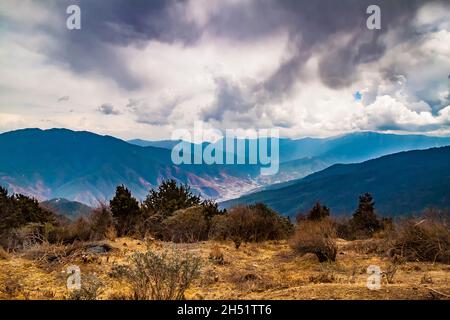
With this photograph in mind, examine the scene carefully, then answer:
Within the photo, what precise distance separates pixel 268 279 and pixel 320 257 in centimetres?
399

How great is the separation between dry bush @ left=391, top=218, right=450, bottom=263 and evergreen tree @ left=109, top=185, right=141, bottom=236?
1535 centimetres

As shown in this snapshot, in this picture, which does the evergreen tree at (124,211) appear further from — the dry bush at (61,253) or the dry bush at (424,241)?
the dry bush at (424,241)

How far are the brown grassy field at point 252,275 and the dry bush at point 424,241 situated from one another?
2.66 ft

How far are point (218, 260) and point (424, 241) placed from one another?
24.7ft

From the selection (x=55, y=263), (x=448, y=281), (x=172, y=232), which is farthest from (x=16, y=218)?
(x=448, y=281)

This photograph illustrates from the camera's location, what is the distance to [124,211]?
26.4 meters

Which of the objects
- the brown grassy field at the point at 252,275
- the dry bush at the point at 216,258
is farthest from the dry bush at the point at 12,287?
the dry bush at the point at 216,258

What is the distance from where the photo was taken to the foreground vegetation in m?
7.92

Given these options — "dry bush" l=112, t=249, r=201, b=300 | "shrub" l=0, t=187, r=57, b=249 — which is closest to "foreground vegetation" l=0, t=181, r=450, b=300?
"dry bush" l=112, t=249, r=201, b=300

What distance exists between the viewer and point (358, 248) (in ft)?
57.7

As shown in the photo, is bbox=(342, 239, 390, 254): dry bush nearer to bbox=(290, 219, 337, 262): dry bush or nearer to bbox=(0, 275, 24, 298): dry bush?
bbox=(290, 219, 337, 262): dry bush

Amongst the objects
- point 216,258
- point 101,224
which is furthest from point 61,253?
point 101,224
